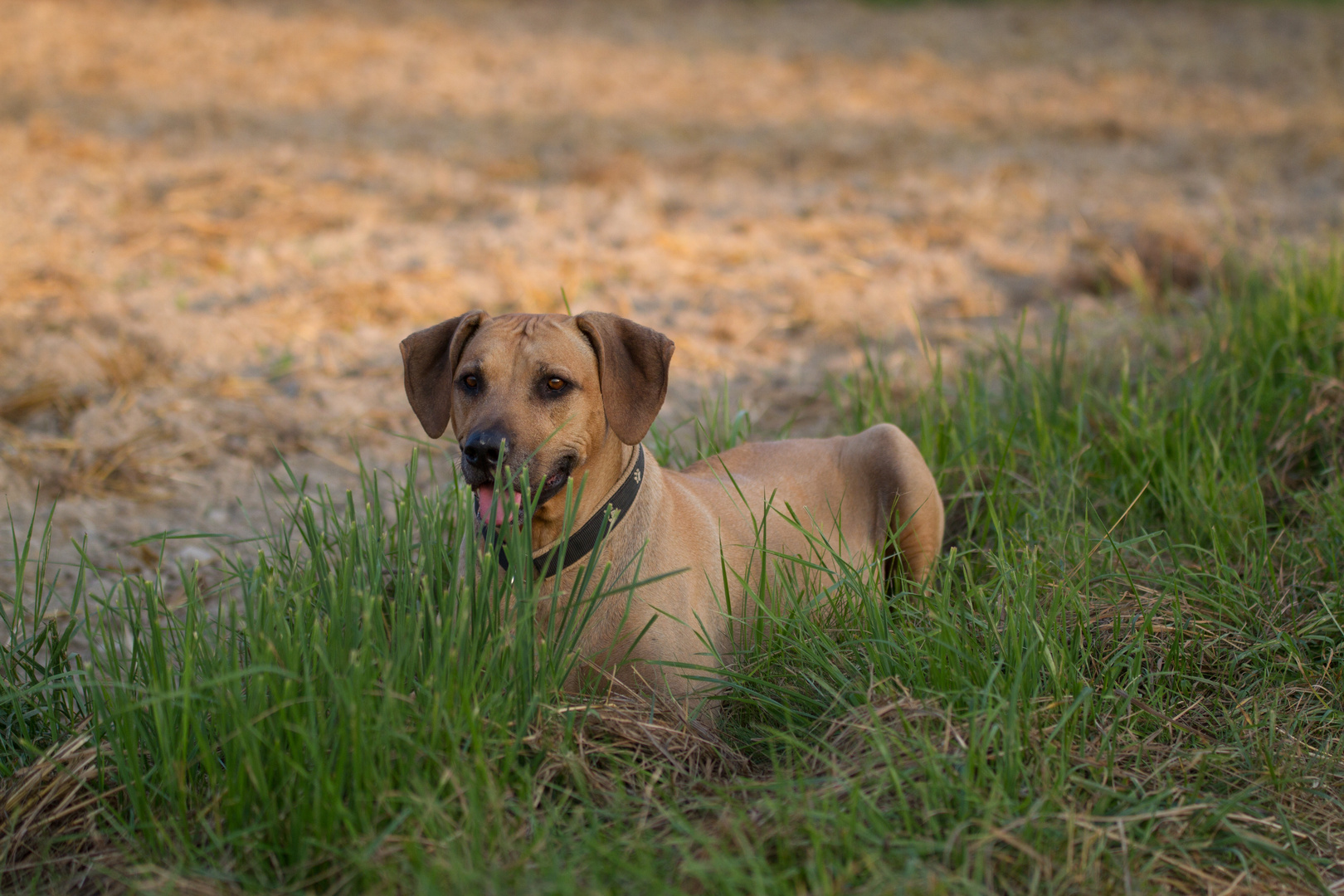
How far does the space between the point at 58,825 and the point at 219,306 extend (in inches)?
177

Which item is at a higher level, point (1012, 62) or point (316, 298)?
point (1012, 62)

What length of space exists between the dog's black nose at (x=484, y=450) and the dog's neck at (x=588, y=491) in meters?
0.26

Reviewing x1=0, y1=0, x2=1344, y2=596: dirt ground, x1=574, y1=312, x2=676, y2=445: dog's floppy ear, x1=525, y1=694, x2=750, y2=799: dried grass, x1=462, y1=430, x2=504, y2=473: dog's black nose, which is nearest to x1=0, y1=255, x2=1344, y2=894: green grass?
x1=525, y1=694, x2=750, y2=799: dried grass

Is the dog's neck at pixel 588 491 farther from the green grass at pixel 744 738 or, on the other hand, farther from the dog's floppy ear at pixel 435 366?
the dog's floppy ear at pixel 435 366

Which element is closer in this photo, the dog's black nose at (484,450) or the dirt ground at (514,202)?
the dog's black nose at (484,450)

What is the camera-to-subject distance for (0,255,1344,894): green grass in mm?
2043

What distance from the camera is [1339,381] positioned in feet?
13.3

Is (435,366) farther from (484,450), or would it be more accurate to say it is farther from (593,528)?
(593,528)

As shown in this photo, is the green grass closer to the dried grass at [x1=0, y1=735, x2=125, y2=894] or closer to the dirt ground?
the dried grass at [x1=0, y1=735, x2=125, y2=894]

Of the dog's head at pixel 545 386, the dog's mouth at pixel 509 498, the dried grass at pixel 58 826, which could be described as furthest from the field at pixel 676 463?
the dog's head at pixel 545 386

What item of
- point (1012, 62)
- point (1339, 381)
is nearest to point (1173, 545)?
point (1339, 381)

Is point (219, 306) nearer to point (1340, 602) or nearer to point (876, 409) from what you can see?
point (876, 409)

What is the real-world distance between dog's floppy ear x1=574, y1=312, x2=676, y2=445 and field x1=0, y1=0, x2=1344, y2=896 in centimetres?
51

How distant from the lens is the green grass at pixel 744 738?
6.70 feet
